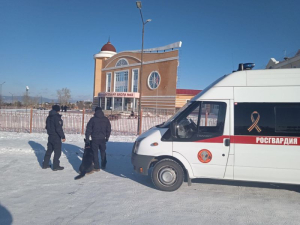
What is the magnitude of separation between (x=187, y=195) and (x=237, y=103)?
83.7 inches

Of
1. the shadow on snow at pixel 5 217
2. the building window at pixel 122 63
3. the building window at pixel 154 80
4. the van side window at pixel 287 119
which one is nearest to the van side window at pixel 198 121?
the van side window at pixel 287 119

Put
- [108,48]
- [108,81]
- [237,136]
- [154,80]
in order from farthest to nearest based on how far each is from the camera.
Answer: [108,48] < [108,81] < [154,80] < [237,136]

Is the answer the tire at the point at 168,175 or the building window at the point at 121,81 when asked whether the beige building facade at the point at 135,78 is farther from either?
the tire at the point at 168,175

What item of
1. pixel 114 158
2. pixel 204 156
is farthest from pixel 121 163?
pixel 204 156

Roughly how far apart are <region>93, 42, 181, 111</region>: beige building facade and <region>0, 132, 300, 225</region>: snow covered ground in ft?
97.3

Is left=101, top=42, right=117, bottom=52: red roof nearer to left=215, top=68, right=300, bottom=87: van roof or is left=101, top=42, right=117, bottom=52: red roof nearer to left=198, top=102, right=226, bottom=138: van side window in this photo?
left=198, top=102, right=226, bottom=138: van side window

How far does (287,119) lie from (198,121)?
1.66 m

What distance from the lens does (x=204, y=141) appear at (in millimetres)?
4316

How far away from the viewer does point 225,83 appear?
443cm

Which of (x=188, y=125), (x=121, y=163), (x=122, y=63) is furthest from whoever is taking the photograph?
(x=122, y=63)

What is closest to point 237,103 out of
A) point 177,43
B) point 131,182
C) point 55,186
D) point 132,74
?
point 131,182

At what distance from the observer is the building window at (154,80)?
43100 mm

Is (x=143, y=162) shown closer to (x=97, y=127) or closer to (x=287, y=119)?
(x=97, y=127)

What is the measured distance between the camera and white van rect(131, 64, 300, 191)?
4086mm
